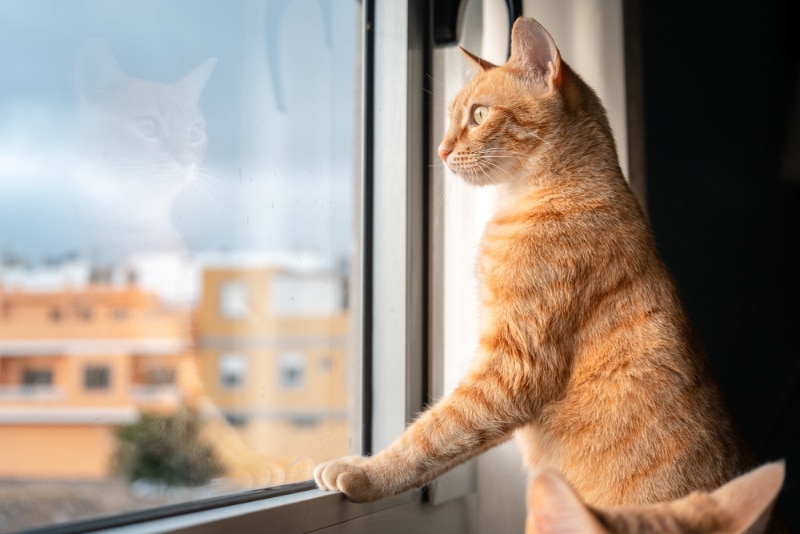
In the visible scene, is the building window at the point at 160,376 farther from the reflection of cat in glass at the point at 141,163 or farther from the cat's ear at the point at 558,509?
the cat's ear at the point at 558,509

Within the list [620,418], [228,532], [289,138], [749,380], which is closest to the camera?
[228,532]

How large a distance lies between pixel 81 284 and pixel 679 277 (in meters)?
1.71

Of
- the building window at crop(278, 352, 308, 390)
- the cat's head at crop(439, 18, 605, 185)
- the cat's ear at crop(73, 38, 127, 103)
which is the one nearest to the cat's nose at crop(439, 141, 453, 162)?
the cat's head at crop(439, 18, 605, 185)

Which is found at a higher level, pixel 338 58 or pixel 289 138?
pixel 338 58

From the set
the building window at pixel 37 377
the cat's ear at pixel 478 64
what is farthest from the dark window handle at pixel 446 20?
the building window at pixel 37 377

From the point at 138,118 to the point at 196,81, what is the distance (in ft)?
0.39

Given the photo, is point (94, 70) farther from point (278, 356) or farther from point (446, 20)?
point (446, 20)

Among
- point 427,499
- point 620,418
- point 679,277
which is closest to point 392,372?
point 427,499

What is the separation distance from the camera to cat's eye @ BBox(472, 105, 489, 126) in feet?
3.87

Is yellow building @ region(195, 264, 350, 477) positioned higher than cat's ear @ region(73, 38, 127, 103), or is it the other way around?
cat's ear @ region(73, 38, 127, 103)

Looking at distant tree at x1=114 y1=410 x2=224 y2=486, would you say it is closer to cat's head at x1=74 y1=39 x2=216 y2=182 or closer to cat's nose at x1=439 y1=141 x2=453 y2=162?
cat's head at x1=74 y1=39 x2=216 y2=182

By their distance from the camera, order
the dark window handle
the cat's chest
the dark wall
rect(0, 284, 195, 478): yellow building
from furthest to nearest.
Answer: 1. the dark wall
2. the dark window handle
3. the cat's chest
4. rect(0, 284, 195, 478): yellow building

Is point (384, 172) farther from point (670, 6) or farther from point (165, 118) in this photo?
point (670, 6)

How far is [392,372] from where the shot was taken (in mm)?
1345
